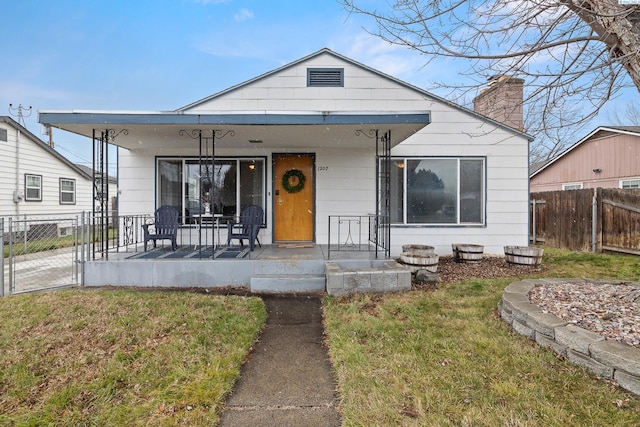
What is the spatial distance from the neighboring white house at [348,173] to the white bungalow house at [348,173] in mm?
23

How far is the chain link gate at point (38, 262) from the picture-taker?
5.06m

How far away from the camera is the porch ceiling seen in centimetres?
507

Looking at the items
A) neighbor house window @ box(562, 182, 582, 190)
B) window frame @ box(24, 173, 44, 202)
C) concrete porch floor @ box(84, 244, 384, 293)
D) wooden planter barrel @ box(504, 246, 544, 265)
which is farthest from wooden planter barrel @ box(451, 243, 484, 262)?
window frame @ box(24, 173, 44, 202)

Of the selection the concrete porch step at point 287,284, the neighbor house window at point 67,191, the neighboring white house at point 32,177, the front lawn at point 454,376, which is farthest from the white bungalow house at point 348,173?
the neighbor house window at point 67,191

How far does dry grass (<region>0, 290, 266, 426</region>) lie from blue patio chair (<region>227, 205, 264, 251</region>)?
2.02 m

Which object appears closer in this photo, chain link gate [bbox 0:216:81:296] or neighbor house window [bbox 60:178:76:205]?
chain link gate [bbox 0:216:81:296]

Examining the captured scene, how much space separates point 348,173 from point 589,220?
693 centimetres

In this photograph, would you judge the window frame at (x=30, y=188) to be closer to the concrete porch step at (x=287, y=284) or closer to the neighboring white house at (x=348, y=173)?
the neighboring white house at (x=348, y=173)

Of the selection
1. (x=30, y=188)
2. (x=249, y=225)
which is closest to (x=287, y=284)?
(x=249, y=225)

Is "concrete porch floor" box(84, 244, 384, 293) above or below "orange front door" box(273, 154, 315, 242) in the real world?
below

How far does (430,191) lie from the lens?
295 inches

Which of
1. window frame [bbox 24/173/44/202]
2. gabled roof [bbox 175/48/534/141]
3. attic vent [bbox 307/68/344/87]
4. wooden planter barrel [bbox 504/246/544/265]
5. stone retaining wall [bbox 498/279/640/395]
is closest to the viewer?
stone retaining wall [bbox 498/279/640/395]

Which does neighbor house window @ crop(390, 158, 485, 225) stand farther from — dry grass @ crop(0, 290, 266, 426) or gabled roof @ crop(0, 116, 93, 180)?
gabled roof @ crop(0, 116, 93, 180)

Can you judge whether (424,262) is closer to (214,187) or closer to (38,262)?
(214,187)
